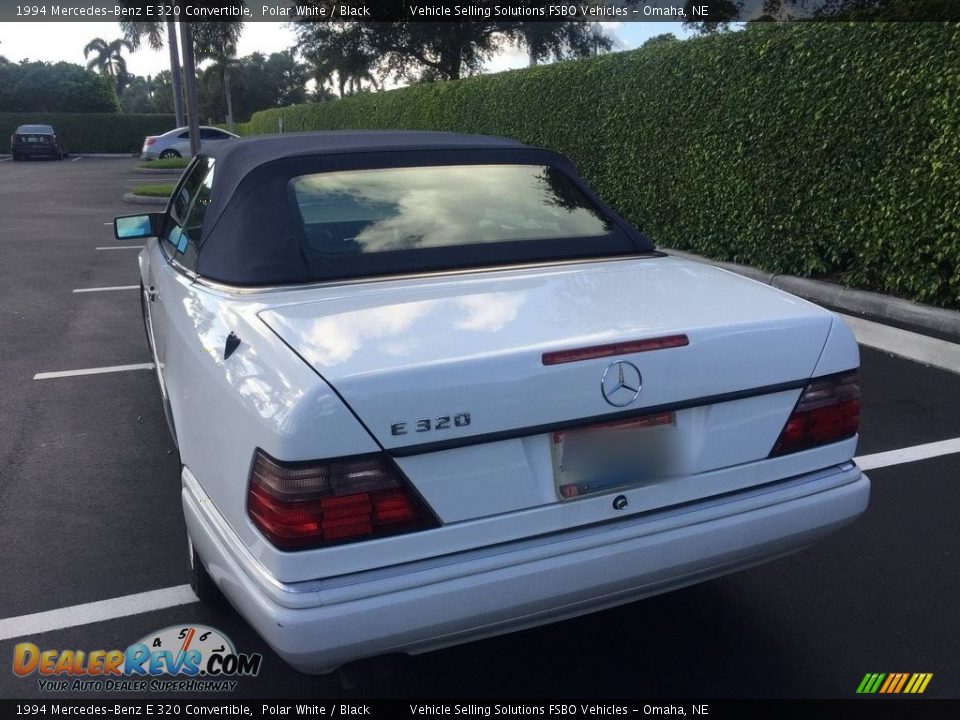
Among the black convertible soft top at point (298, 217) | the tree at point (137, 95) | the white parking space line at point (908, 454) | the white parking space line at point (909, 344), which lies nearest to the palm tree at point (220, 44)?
the tree at point (137, 95)

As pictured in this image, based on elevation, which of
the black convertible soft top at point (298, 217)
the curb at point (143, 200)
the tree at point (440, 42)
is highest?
the tree at point (440, 42)

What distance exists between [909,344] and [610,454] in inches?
186

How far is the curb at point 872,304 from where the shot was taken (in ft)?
21.1

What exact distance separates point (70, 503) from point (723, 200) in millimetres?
6851

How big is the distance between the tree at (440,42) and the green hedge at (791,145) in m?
24.5

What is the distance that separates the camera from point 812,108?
748 cm

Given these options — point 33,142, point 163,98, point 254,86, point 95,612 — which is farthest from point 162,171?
point 163,98

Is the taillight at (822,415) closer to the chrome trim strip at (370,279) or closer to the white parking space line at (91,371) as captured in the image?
the chrome trim strip at (370,279)

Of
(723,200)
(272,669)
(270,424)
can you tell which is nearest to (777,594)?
(272,669)

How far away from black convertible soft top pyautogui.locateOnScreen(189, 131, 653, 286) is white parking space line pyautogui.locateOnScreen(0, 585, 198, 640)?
1.21m

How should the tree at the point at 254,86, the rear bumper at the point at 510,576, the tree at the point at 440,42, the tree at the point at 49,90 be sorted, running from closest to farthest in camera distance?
the rear bumper at the point at 510,576, the tree at the point at 440,42, the tree at the point at 49,90, the tree at the point at 254,86

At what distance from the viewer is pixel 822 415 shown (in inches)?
104

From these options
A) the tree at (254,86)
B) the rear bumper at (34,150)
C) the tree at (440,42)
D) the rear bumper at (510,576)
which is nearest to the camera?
the rear bumper at (510,576)

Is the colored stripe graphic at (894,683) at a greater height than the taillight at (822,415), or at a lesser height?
lesser
